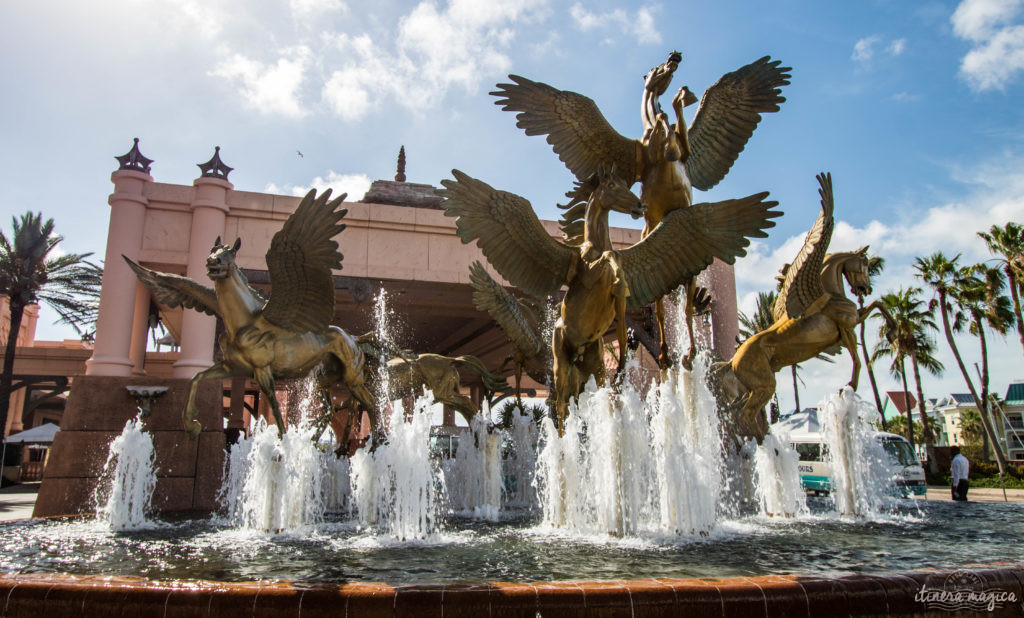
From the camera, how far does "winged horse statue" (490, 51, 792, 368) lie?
7.50 metres

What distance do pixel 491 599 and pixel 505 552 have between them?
84.6 inches

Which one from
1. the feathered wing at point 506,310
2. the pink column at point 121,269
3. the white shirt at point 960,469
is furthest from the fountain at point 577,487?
the pink column at point 121,269

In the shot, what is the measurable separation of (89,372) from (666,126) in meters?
12.7

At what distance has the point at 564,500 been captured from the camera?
6.43 m

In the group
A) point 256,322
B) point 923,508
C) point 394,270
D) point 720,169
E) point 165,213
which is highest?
point 165,213

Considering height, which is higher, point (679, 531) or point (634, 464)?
point (634, 464)

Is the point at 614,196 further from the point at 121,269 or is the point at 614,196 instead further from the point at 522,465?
the point at 121,269

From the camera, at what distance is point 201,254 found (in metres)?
13.9

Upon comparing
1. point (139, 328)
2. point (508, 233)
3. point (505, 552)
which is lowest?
point (505, 552)

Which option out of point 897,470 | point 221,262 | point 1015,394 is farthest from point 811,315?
point 1015,394

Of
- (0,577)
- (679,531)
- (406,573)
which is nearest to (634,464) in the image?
(679,531)

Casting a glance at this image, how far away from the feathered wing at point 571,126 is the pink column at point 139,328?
11010 millimetres

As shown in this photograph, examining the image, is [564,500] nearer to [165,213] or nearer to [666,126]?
[666,126]

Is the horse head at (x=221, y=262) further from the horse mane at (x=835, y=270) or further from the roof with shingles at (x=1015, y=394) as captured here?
the roof with shingles at (x=1015, y=394)
